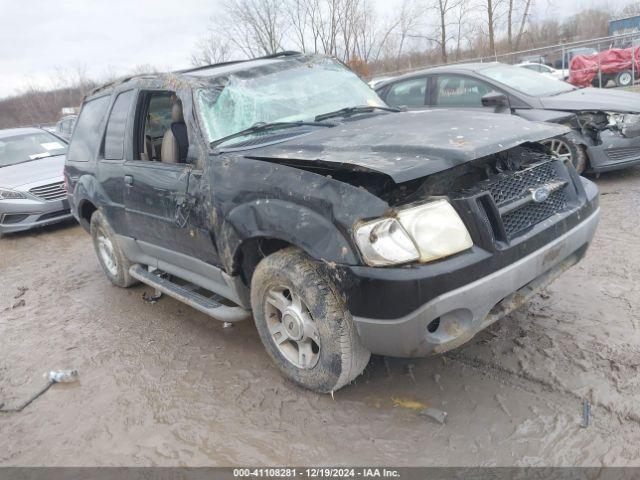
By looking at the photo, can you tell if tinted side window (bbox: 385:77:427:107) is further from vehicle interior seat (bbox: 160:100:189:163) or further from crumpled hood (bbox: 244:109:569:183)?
vehicle interior seat (bbox: 160:100:189:163)

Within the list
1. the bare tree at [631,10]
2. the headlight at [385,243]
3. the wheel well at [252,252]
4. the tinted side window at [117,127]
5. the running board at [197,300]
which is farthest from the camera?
the bare tree at [631,10]

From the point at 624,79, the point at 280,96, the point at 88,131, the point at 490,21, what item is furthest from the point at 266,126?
the point at 490,21

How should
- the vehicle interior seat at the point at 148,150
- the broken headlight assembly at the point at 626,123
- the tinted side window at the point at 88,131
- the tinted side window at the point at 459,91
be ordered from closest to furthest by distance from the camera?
the vehicle interior seat at the point at 148,150
the tinted side window at the point at 88,131
the broken headlight assembly at the point at 626,123
the tinted side window at the point at 459,91

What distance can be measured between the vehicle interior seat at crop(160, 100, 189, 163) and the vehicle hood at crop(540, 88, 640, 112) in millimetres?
4611

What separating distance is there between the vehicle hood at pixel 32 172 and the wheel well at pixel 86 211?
3275 mm

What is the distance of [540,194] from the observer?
2.61 meters

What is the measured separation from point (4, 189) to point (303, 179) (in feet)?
23.4

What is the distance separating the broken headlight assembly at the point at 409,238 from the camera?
2217 millimetres

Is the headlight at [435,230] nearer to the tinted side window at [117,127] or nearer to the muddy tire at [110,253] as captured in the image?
the tinted side window at [117,127]

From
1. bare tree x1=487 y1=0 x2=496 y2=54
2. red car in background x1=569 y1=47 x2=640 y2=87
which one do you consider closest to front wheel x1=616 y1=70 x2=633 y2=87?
red car in background x1=569 y1=47 x2=640 y2=87

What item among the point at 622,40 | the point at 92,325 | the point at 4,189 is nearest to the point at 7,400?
the point at 92,325

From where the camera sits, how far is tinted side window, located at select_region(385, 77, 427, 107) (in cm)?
707

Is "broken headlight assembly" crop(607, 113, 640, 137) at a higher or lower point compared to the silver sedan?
higher

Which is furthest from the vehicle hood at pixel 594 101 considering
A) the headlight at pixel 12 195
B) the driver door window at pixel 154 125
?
the headlight at pixel 12 195
